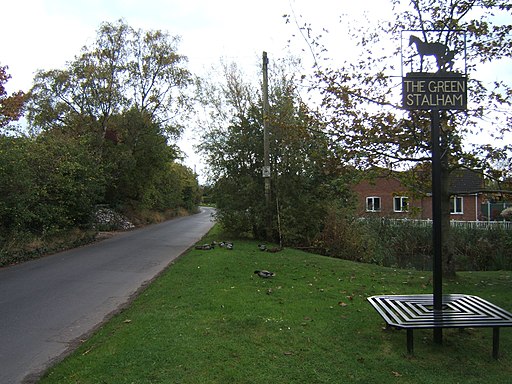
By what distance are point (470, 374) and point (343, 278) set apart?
4701 mm

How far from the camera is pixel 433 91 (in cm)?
481

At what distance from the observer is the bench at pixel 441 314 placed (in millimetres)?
4270

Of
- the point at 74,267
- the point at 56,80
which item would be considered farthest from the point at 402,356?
the point at 56,80

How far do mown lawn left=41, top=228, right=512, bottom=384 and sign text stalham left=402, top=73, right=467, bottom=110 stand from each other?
8.95ft

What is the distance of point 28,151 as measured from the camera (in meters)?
13.8

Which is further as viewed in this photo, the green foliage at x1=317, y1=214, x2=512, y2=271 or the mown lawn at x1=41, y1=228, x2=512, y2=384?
the green foliage at x1=317, y1=214, x2=512, y2=271

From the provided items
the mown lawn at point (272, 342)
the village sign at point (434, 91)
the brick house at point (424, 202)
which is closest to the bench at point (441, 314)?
the mown lawn at point (272, 342)

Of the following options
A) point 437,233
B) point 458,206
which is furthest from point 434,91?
point 458,206

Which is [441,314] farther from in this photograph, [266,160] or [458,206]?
[458,206]

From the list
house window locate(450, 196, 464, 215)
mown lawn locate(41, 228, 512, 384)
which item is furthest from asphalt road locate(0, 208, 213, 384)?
house window locate(450, 196, 464, 215)

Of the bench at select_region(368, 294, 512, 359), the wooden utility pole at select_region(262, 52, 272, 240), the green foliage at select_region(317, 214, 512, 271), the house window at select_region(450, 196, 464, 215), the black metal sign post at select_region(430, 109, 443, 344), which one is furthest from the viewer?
the house window at select_region(450, 196, 464, 215)

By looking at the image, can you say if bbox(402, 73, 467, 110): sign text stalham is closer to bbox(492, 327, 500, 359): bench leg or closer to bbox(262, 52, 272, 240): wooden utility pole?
bbox(492, 327, 500, 359): bench leg

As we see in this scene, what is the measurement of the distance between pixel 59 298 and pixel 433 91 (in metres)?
6.96

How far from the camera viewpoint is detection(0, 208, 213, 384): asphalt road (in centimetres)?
476
